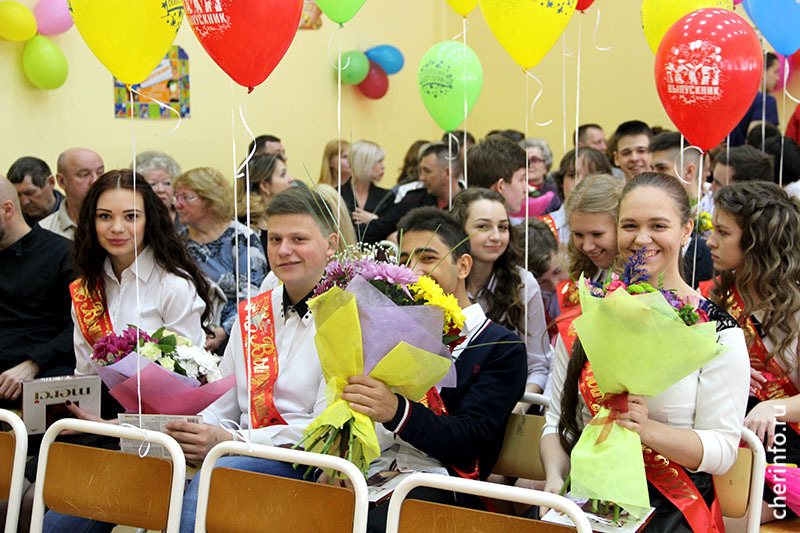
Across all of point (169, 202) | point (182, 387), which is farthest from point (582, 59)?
point (182, 387)

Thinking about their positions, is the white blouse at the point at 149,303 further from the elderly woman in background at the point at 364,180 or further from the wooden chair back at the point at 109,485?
the elderly woman in background at the point at 364,180

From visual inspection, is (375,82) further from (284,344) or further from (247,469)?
(247,469)

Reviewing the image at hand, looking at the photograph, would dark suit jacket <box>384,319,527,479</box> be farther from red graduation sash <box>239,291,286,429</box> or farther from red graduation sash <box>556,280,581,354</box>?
red graduation sash <box>239,291,286,429</box>

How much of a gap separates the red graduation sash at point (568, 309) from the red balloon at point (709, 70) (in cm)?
69

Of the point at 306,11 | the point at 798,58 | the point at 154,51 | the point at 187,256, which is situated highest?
the point at 306,11

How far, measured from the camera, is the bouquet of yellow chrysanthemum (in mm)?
1958

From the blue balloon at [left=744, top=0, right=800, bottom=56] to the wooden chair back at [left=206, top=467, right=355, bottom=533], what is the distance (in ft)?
10.5

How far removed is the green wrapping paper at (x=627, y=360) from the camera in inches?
68.7

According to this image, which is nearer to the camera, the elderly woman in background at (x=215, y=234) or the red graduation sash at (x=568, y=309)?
the red graduation sash at (x=568, y=309)

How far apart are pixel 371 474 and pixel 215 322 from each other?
1596 millimetres

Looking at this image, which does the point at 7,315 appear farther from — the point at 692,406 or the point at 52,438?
the point at 692,406

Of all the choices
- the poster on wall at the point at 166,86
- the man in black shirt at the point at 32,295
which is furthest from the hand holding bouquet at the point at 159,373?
the poster on wall at the point at 166,86

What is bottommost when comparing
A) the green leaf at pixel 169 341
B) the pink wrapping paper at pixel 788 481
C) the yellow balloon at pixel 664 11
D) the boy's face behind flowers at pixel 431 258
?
the pink wrapping paper at pixel 788 481

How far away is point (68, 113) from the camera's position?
6.11m
